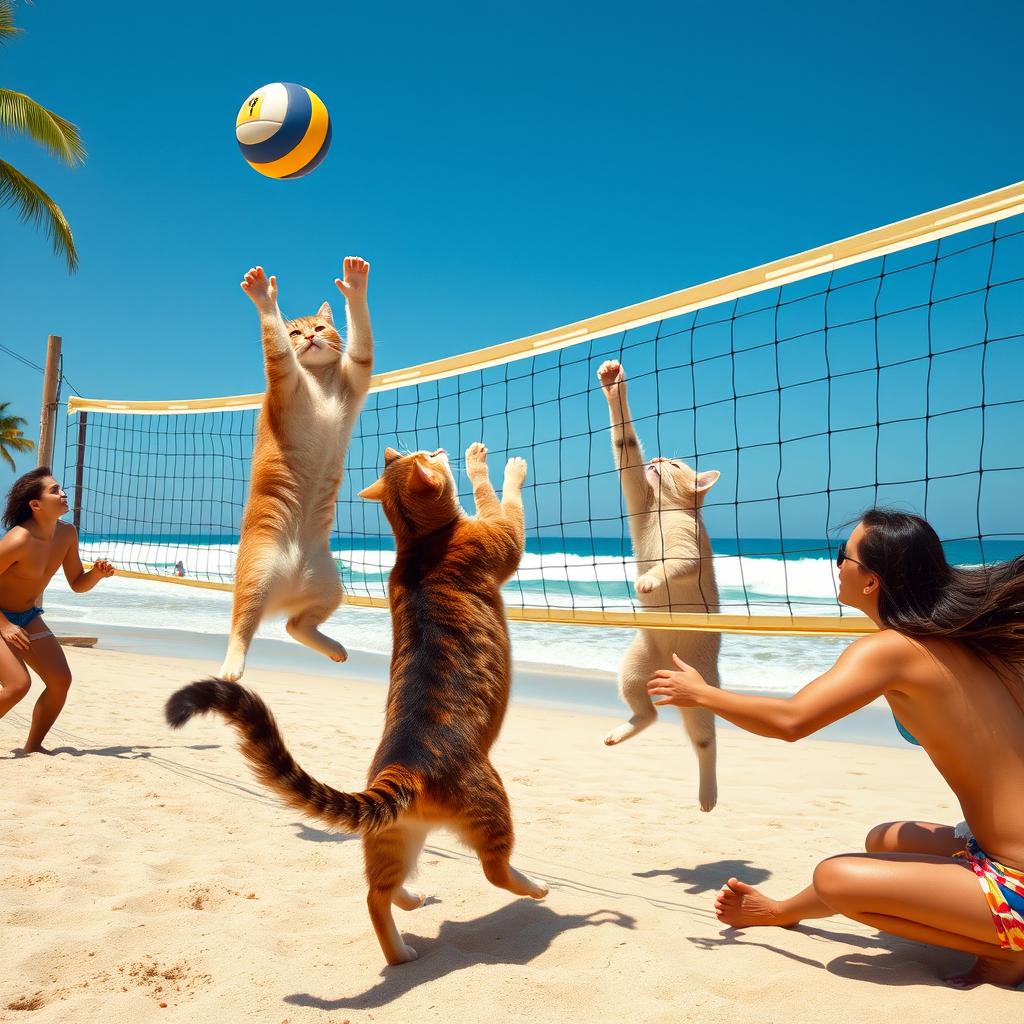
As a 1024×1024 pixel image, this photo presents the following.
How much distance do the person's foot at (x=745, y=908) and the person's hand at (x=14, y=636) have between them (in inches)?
162

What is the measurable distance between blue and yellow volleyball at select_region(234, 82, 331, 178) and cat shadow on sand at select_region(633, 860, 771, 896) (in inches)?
149

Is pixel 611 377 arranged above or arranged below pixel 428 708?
above

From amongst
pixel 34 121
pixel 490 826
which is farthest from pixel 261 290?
pixel 34 121

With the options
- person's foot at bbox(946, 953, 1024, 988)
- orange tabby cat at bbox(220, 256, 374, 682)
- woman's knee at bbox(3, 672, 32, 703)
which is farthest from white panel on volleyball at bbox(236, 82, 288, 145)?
person's foot at bbox(946, 953, 1024, 988)

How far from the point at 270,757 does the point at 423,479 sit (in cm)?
115

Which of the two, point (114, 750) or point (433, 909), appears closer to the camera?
point (433, 909)

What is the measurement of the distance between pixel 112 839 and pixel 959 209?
4.29 meters

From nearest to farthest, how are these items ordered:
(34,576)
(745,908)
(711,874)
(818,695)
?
(818,695)
(745,908)
(711,874)
(34,576)

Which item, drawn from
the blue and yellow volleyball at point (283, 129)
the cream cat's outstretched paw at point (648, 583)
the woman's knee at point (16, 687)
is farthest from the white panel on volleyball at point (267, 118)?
the woman's knee at point (16, 687)

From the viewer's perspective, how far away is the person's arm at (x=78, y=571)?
17.4 feet

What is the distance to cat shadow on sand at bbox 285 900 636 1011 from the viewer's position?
7.99 ft

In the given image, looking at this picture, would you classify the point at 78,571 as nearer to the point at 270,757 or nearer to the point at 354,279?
the point at 354,279

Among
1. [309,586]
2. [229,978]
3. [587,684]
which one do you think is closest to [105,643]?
[587,684]

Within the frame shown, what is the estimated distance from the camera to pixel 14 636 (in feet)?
16.1
